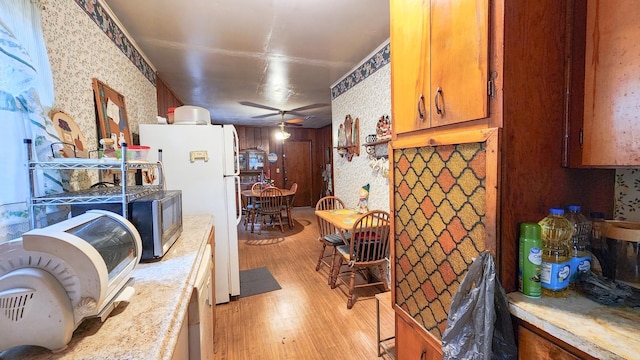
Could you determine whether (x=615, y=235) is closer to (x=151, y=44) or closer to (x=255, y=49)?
(x=255, y=49)

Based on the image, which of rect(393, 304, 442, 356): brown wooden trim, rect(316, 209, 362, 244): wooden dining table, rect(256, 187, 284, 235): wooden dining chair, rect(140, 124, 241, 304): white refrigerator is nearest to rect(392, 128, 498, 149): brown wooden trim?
rect(393, 304, 442, 356): brown wooden trim

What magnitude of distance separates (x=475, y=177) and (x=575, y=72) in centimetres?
45

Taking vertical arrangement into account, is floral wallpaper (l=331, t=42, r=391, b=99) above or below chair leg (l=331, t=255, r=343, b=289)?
above

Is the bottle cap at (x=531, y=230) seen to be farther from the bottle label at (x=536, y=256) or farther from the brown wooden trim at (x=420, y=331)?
the brown wooden trim at (x=420, y=331)

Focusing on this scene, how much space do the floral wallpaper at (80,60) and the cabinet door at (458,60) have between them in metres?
1.69

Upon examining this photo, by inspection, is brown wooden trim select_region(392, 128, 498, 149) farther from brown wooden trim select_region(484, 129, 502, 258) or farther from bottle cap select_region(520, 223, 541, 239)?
bottle cap select_region(520, 223, 541, 239)

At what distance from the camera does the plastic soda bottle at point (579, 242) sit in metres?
0.86

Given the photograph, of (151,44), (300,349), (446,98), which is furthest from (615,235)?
(151,44)

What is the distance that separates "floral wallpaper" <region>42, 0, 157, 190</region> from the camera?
1296 millimetres

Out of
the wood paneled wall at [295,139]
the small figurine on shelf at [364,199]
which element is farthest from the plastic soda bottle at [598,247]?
the wood paneled wall at [295,139]

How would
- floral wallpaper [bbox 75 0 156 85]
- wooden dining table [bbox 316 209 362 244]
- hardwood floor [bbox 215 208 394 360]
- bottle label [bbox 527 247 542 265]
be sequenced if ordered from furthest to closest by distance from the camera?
1. wooden dining table [bbox 316 209 362 244]
2. hardwood floor [bbox 215 208 394 360]
3. floral wallpaper [bbox 75 0 156 85]
4. bottle label [bbox 527 247 542 265]

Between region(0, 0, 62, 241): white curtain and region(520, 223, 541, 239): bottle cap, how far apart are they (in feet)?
5.67

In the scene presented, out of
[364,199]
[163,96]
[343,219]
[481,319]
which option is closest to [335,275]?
[343,219]

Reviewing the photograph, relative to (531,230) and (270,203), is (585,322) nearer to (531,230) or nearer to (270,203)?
(531,230)
